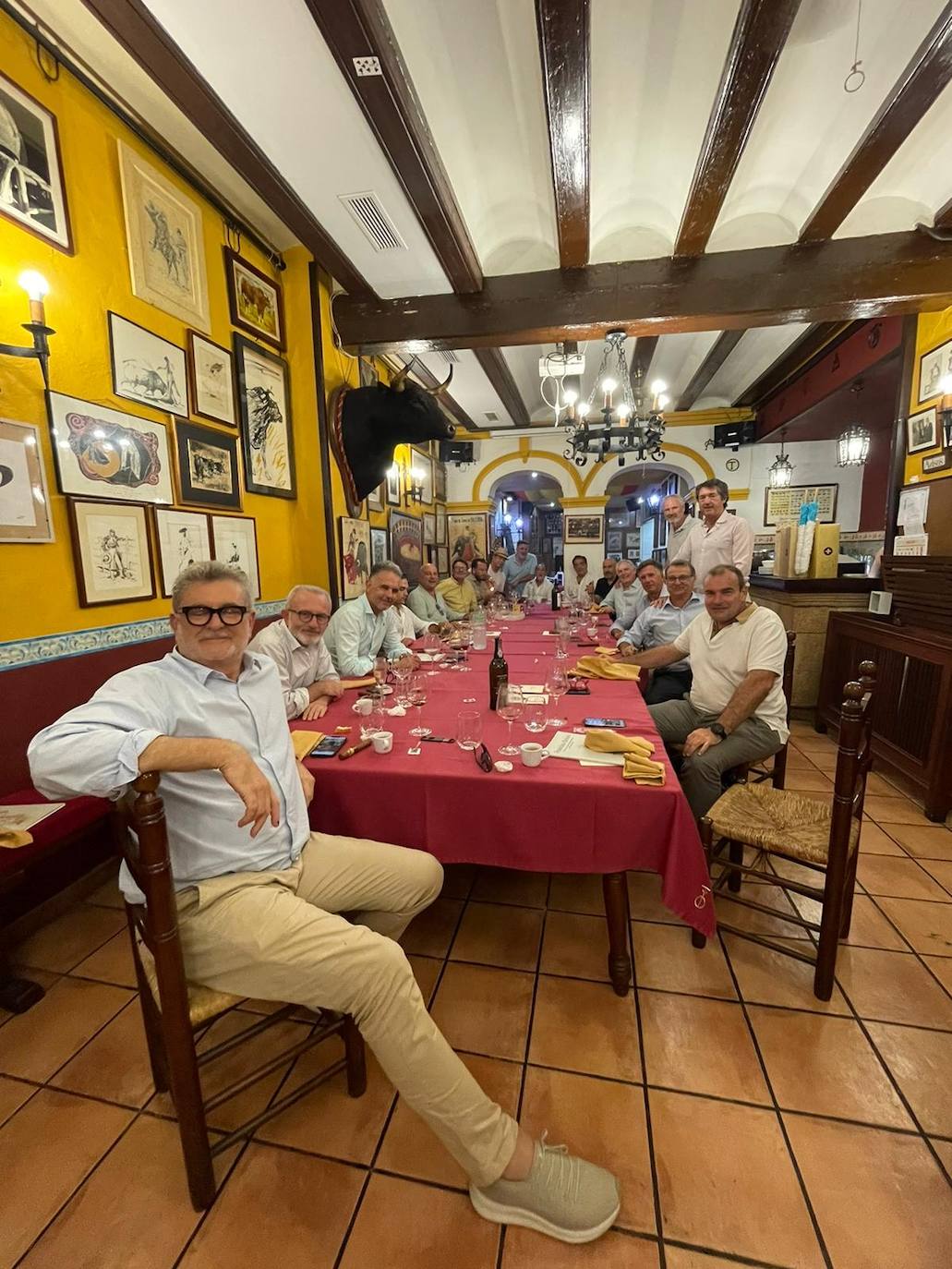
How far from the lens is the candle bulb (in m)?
1.96

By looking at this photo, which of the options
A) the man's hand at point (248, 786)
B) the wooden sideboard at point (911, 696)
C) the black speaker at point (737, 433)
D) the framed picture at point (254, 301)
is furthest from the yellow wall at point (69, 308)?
the black speaker at point (737, 433)

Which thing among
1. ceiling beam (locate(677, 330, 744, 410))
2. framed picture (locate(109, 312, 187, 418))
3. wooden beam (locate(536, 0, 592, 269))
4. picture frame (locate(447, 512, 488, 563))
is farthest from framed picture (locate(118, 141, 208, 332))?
picture frame (locate(447, 512, 488, 563))

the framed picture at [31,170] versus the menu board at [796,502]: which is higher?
the framed picture at [31,170]

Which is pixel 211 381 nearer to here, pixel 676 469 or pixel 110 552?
pixel 110 552

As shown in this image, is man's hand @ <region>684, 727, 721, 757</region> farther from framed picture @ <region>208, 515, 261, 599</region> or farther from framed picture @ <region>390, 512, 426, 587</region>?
framed picture @ <region>390, 512, 426, 587</region>

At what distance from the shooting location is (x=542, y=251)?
11.6ft

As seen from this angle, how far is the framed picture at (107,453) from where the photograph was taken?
219cm

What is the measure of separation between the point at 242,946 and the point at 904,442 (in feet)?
16.8

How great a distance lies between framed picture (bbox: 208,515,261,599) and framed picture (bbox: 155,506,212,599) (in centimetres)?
9

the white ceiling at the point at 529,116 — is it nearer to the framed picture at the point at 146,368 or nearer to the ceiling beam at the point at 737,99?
the ceiling beam at the point at 737,99

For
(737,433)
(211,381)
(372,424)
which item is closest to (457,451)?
(737,433)

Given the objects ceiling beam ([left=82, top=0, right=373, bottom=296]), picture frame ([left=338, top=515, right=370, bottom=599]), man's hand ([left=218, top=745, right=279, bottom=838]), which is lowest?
man's hand ([left=218, top=745, right=279, bottom=838])

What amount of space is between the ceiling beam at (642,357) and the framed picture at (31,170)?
4374mm

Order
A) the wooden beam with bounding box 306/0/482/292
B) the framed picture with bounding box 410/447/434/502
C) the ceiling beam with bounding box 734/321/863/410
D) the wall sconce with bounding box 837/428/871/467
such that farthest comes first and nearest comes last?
the framed picture with bounding box 410/447/434/502 < the wall sconce with bounding box 837/428/871/467 < the ceiling beam with bounding box 734/321/863/410 < the wooden beam with bounding box 306/0/482/292
